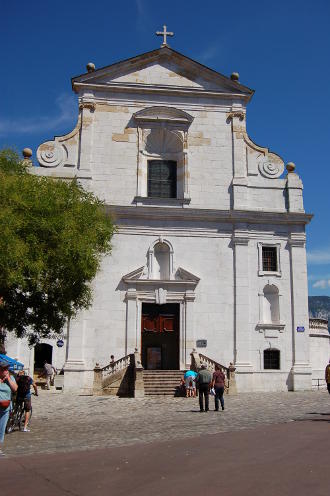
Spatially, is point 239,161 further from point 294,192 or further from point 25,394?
point 25,394

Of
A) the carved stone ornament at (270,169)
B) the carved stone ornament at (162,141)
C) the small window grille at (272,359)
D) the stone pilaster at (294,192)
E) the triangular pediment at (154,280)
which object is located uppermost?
the carved stone ornament at (162,141)

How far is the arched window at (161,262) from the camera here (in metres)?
30.5

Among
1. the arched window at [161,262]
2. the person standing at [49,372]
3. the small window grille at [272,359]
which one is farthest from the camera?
the arched window at [161,262]

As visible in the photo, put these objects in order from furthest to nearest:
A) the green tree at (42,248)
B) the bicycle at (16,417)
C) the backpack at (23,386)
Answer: the backpack at (23,386)
the green tree at (42,248)
the bicycle at (16,417)

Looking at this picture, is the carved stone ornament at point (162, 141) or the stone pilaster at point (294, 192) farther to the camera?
the carved stone ornament at point (162, 141)

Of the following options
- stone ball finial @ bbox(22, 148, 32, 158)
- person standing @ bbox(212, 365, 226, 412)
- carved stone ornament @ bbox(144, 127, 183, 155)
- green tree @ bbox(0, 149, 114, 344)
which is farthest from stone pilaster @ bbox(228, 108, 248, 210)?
green tree @ bbox(0, 149, 114, 344)

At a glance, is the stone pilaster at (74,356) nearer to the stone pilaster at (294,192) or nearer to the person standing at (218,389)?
the person standing at (218,389)

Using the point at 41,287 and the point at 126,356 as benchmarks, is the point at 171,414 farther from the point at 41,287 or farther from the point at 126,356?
the point at 126,356

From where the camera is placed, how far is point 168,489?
27.0 ft

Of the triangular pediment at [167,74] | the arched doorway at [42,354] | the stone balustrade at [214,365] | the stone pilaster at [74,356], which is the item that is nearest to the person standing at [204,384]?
the stone balustrade at [214,365]

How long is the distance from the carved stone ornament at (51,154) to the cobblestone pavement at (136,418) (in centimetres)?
1202

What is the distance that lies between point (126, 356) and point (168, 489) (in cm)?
1992

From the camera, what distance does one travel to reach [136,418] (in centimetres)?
1809

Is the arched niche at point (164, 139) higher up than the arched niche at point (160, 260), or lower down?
higher up
